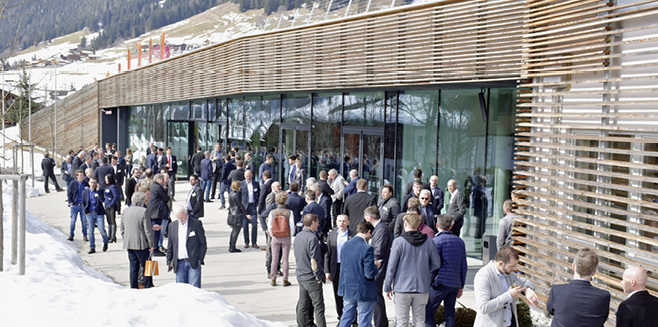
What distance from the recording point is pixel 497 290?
6410 mm

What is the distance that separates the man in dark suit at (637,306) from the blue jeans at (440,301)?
2839mm

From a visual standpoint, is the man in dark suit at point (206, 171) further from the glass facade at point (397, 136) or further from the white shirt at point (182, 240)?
the white shirt at point (182, 240)

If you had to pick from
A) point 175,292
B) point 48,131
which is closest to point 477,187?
point 175,292

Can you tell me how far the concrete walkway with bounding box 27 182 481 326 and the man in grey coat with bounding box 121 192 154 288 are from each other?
100 cm

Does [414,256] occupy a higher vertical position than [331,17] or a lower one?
lower

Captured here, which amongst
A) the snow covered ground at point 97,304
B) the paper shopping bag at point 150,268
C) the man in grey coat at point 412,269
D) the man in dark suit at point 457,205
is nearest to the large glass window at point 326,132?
the man in dark suit at point 457,205

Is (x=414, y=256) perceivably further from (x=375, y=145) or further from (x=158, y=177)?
(x=375, y=145)

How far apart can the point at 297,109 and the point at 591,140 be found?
13.3 m

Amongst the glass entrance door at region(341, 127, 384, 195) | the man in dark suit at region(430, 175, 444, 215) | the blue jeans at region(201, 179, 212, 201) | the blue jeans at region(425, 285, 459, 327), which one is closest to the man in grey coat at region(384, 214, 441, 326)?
the blue jeans at region(425, 285, 459, 327)

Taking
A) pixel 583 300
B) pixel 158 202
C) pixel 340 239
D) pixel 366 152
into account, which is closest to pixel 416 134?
pixel 366 152

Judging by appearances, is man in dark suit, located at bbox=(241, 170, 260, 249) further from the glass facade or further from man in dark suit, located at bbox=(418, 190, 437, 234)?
man in dark suit, located at bbox=(418, 190, 437, 234)

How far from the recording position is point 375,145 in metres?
17.2

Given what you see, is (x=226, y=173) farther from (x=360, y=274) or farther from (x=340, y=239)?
(x=360, y=274)

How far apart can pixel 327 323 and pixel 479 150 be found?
19.7 feet
